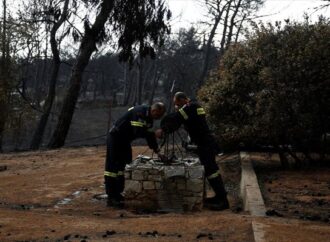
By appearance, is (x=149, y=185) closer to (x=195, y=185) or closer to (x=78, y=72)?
(x=195, y=185)

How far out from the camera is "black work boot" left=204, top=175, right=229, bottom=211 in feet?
28.5

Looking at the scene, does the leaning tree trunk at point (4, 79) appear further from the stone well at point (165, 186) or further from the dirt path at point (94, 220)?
the stone well at point (165, 186)

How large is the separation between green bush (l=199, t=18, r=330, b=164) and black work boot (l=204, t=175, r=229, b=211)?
3.40m

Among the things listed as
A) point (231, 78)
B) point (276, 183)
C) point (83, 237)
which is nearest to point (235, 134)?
point (231, 78)

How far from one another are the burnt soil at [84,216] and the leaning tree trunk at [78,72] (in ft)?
28.3

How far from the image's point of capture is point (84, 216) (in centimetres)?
804

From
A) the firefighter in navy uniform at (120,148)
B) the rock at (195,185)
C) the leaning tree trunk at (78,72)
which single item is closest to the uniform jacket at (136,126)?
the firefighter in navy uniform at (120,148)

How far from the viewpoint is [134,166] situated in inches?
342

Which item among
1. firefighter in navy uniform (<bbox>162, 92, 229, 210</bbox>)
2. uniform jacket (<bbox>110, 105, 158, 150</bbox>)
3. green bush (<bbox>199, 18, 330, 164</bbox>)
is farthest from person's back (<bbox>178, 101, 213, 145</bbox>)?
green bush (<bbox>199, 18, 330, 164</bbox>)

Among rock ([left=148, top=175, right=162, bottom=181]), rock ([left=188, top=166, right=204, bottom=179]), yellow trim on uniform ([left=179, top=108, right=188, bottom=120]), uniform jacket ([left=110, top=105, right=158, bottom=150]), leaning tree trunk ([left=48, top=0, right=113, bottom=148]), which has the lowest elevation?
rock ([left=148, top=175, right=162, bottom=181])

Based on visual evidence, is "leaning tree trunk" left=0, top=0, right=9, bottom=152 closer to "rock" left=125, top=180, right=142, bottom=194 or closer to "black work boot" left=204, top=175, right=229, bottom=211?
"rock" left=125, top=180, right=142, bottom=194

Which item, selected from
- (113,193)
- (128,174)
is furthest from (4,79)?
(128,174)

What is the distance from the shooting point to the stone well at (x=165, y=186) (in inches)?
336

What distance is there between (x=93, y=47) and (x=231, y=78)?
11.4 metres
